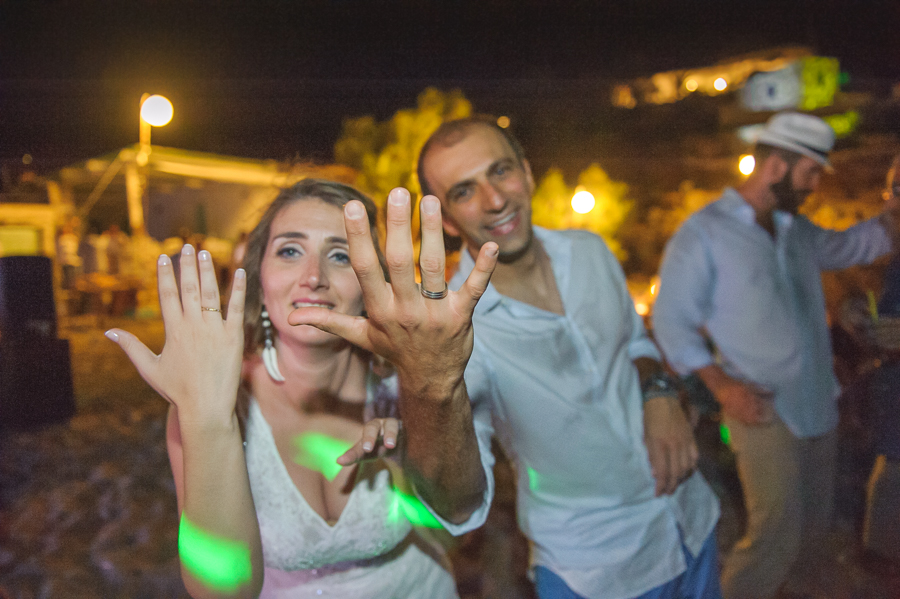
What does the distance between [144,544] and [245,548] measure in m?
2.79

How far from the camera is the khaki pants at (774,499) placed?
2270 mm

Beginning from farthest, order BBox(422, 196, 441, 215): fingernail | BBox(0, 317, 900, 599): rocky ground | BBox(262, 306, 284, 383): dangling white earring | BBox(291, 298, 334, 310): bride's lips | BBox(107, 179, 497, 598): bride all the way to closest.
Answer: BBox(0, 317, 900, 599): rocky ground < BBox(262, 306, 284, 383): dangling white earring < BBox(291, 298, 334, 310): bride's lips < BBox(107, 179, 497, 598): bride < BBox(422, 196, 441, 215): fingernail

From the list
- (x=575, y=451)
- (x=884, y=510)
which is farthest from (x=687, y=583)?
(x=884, y=510)

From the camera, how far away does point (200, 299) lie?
1051mm

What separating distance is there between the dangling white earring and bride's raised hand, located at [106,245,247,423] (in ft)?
1.91

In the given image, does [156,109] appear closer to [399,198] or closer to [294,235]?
[294,235]

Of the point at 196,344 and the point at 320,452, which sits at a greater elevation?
the point at 196,344

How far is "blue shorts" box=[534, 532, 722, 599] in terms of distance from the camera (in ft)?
5.11

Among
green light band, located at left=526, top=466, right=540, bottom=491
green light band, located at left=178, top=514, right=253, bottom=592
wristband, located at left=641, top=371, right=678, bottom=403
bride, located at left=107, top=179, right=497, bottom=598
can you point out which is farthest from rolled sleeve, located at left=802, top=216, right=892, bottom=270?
green light band, located at left=178, top=514, right=253, bottom=592

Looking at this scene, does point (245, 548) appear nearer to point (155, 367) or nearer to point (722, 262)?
point (155, 367)

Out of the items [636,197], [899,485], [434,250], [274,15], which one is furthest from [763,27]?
[434,250]

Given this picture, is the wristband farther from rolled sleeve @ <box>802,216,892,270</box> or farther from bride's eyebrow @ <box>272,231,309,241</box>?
rolled sleeve @ <box>802,216,892,270</box>

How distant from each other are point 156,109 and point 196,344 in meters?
7.91

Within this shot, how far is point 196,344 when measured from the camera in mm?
1041
